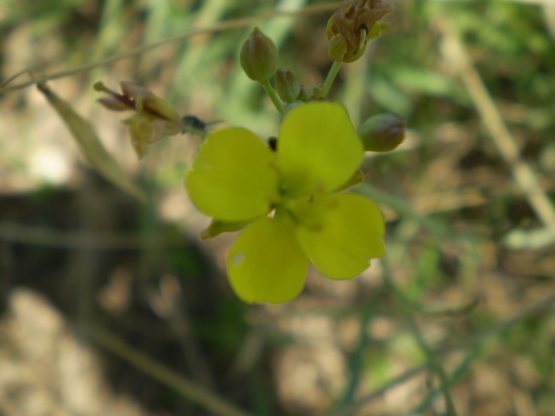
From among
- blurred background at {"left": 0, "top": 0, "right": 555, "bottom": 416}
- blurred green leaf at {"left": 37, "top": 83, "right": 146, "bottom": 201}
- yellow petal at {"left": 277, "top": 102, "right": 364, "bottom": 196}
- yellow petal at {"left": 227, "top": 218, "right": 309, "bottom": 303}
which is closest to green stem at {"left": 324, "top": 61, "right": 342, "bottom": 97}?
yellow petal at {"left": 277, "top": 102, "right": 364, "bottom": 196}

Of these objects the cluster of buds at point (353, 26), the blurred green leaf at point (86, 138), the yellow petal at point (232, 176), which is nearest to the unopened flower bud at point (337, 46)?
the cluster of buds at point (353, 26)

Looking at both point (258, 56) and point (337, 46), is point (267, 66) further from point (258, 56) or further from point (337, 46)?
point (337, 46)

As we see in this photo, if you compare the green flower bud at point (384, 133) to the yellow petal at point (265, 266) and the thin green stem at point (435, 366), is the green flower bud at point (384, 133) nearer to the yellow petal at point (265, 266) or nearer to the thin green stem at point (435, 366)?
the yellow petal at point (265, 266)

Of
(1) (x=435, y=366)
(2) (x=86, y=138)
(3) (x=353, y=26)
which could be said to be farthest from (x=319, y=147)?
(1) (x=435, y=366)

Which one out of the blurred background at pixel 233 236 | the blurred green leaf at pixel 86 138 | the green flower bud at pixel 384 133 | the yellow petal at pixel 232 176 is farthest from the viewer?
the blurred background at pixel 233 236

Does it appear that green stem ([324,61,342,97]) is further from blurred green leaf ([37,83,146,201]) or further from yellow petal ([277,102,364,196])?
blurred green leaf ([37,83,146,201])

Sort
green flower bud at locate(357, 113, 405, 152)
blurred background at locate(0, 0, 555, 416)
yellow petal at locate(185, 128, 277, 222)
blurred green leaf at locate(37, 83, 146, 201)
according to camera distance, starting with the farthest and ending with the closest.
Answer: blurred background at locate(0, 0, 555, 416)
blurred green leaf at locate(37, 83, 146, 201)
green flower bud at locate(357, 113, 405, 152)
yellow petal at locate(185, 128, 277, 222)
